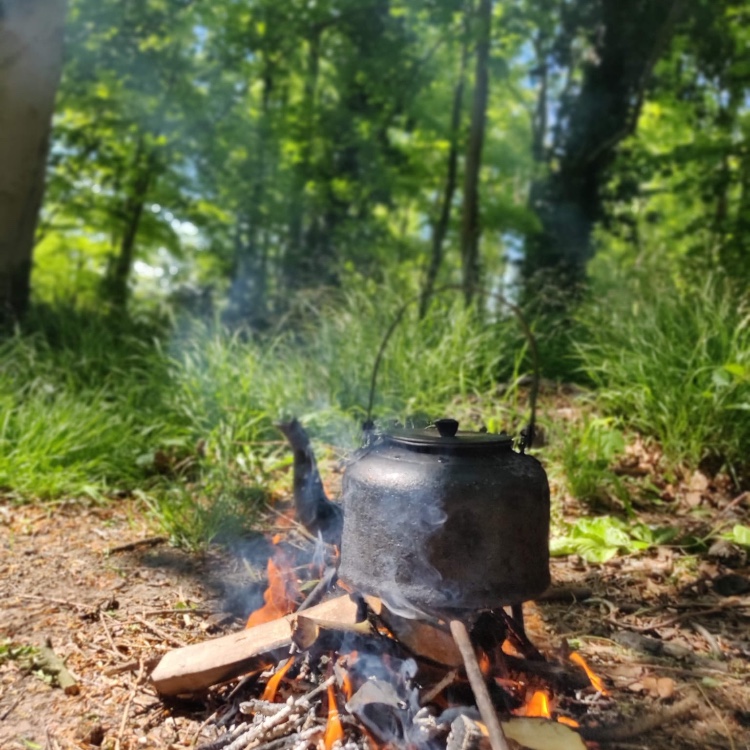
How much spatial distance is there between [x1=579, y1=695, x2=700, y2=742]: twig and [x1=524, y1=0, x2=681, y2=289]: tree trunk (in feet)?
23.5

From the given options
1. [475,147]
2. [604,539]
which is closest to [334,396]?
[604,539]

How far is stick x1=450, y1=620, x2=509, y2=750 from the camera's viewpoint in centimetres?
156

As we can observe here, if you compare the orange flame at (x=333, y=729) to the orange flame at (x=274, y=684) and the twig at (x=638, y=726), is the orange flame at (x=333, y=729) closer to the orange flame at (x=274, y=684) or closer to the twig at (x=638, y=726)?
the orange flame at (x=274, y=684)

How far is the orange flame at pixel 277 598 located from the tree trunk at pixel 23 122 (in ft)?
16.3

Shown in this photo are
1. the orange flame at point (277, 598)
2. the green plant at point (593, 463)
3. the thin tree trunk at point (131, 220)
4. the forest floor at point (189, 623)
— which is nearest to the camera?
the forest floor at point (189, 623)

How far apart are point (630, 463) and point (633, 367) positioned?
0.69 meters

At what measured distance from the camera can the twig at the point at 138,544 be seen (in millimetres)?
3355

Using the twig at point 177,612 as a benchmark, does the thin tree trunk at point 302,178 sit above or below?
above

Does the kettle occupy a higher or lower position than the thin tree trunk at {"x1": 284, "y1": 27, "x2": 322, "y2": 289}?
lower

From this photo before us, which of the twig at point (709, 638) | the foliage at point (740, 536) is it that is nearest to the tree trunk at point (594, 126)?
the foliage at point (740, 536)

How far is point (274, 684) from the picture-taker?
210 centimetres

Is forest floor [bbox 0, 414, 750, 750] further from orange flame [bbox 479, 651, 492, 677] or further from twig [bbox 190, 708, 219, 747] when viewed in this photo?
orange flame [bbox 479, 651, 492, 677]

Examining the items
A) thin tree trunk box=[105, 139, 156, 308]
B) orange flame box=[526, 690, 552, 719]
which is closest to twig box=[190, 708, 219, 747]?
orange flame box=[526, 690, 552, 719]

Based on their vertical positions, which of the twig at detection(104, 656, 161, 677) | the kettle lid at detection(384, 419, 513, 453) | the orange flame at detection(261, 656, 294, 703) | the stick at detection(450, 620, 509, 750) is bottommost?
the twig at detection(104, 656, 161, 677)
